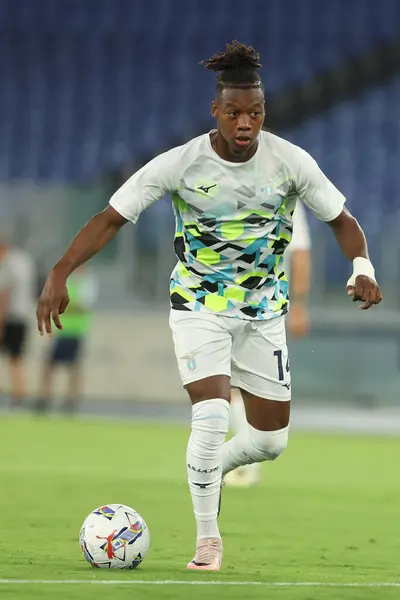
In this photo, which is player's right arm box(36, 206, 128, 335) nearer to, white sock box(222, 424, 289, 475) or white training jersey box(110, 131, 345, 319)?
white training jersey box(110, 131, 345, 319)

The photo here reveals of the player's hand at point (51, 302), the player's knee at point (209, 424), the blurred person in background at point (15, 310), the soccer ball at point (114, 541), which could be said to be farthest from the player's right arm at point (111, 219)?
the blurred person in background at point (15, 310)

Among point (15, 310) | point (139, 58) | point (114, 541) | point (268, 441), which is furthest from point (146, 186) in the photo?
point (139, 58)

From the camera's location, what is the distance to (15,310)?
65.2ft

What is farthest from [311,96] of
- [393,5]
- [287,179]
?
[287,179]

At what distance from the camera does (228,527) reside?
8336 millimetres

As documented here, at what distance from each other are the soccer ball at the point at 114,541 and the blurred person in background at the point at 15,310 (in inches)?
529

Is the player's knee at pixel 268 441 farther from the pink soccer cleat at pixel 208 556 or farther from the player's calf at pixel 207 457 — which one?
the pink soccer cleat at pixel 208 556

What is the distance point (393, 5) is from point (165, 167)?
18.3 metres

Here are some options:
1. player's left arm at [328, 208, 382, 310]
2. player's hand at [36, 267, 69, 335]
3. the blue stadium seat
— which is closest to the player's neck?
player's left arm at [328, 208, 382, 310]

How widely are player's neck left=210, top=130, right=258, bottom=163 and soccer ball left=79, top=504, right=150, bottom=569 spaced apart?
1.66 metres

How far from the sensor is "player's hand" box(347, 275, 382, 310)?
601cm

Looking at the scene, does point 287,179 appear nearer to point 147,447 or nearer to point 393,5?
point 147,447

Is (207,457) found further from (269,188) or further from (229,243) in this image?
(269,188)

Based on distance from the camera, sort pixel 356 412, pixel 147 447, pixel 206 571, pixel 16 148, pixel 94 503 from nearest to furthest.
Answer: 1. pixel 206 571
2. pixel 94 503
3. pixel 147 447
4. pixel 356 412
5. pixel 16 148
